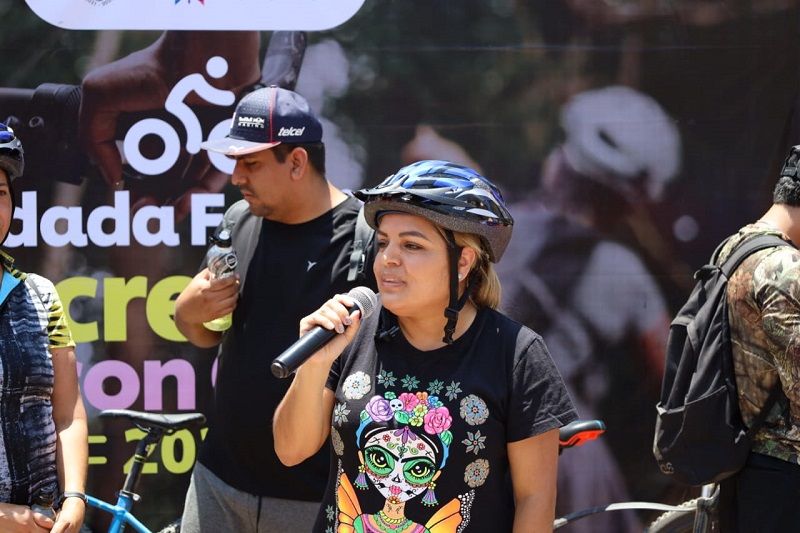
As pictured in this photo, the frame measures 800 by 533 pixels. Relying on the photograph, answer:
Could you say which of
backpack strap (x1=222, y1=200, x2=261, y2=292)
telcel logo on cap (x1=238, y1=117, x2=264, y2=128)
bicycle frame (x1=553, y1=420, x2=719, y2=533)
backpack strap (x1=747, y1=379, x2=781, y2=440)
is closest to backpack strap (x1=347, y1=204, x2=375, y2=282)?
backpack strap (x1=222, y1=200, x2=261, y2=292)

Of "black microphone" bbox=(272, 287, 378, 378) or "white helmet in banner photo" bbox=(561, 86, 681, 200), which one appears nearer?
"black microphone" bbox=(272, 287, 378, 378)

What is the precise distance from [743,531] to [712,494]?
0.71 metres

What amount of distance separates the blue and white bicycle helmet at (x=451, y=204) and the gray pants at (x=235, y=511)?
45.5 inches

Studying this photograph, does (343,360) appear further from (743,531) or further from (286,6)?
(286,6)

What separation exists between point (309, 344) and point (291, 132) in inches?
54.6

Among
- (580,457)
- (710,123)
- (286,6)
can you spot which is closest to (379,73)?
(286,6)

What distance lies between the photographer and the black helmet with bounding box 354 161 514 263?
81.4 inches

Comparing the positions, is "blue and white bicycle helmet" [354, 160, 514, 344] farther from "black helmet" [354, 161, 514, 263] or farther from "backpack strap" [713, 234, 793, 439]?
"backpack strap" [713, 234, 793, 439]

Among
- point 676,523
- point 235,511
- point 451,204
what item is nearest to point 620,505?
point 676,523

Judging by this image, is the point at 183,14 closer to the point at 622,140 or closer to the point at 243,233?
the point at 243,233

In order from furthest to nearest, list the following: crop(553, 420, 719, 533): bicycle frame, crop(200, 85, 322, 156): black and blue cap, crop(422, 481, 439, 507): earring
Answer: crop(553, 420, 719, 533): bicycle frame → crop(200, 85, 322, 156): black and blue cap → crop(422, 481, 439, 507): earring

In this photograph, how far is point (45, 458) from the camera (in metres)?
2.51

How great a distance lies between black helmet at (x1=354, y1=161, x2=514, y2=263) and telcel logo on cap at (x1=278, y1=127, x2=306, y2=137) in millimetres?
1002

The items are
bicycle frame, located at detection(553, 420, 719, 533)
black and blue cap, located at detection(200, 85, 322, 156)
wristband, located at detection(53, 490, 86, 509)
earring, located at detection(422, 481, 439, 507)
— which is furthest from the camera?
bicycle frame, located at detection(553, 420, 719, 533)
